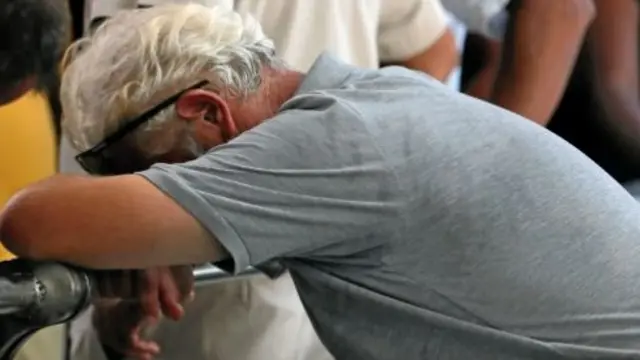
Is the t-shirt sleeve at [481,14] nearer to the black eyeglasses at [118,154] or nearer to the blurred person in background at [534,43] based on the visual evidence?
the blurred person in background at [534,43]

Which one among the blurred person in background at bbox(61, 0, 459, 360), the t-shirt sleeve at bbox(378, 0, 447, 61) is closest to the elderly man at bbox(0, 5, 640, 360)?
the blurred person in background at bbox(61, 0, 459, 360)

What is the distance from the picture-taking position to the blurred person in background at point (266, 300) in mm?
1590

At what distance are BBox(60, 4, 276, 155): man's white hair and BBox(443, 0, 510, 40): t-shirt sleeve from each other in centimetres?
73

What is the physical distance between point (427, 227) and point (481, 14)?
Result: 837mm

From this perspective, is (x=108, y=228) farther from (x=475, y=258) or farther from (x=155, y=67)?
(x=475, y=258)

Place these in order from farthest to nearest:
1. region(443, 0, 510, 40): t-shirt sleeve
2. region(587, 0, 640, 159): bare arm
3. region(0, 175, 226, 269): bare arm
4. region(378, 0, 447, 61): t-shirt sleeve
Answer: region(587, 0, 640, 159): bare arm → region(443, 0, 510, 40): t-shirt sleeve → region(378, 0, 447, 61): t-shirt sleeve → region(0, 175, 226, 269): bare arm

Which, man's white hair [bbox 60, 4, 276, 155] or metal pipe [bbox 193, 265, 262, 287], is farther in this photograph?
metal pipe [bbox 193, 265, 262, 287]

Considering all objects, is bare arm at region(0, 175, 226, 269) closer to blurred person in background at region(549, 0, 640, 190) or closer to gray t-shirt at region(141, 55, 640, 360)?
gray t-shirt at region(141, 55, 640, 360)

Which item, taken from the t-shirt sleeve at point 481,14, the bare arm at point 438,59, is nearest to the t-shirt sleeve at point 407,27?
the bare arm at point 438,59

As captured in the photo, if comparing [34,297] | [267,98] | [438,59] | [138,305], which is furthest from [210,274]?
[438,59]

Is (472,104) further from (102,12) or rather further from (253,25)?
(102,12)

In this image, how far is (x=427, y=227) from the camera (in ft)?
3.88

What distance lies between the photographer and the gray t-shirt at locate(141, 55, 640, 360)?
3.71ft

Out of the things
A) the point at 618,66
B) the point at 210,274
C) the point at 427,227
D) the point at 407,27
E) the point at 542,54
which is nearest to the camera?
the point at 427,227
